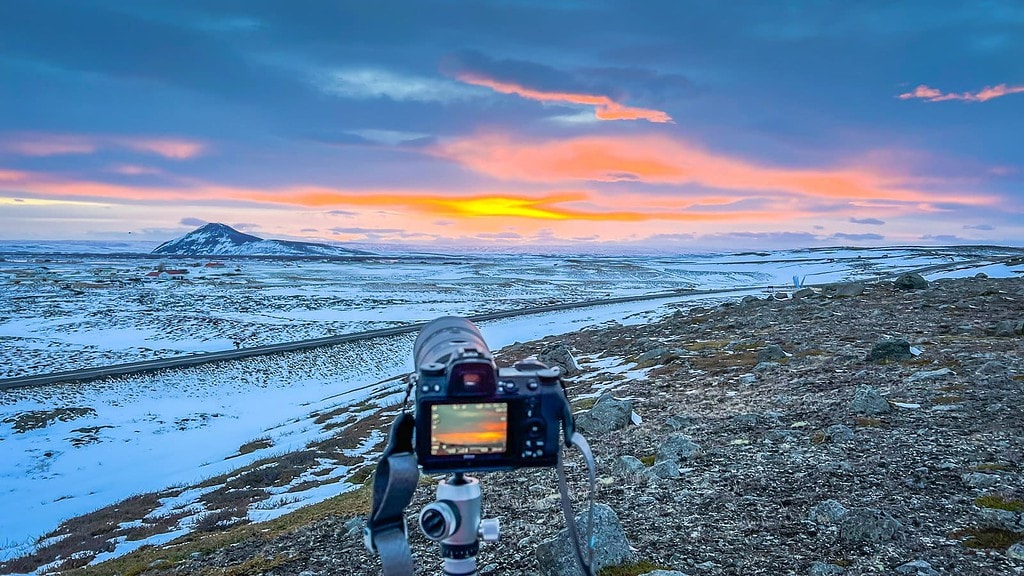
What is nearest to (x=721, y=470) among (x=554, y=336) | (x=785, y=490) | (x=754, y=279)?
(x=785, y=490)

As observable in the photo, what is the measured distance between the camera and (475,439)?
312 centimetres

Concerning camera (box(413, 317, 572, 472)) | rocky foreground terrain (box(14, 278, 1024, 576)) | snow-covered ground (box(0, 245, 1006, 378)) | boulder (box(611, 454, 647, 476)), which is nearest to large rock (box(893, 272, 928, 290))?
rocky foreground terrain (box(14, 278, 1024, 576))

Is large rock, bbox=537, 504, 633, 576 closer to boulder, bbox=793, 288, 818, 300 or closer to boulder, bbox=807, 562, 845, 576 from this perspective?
boulder, bbox=807, 562, 845, 576

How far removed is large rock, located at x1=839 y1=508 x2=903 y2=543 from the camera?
17.7ft

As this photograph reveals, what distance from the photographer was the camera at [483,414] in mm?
3033

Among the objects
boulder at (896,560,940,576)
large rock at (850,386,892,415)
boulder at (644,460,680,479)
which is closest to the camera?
boulder at (896,560,940,576)

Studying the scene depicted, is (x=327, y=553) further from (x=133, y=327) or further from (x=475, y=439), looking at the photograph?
(x=133, y=327)

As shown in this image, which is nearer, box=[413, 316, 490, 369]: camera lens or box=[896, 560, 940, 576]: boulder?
box=[413, 316, 490, 369]: camera lens

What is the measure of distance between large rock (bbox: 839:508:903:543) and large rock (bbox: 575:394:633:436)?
549cm

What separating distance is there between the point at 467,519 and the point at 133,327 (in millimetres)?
52621

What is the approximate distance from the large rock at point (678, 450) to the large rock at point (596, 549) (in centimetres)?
282

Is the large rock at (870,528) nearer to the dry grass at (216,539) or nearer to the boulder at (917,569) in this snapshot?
the boulder at (917,569)

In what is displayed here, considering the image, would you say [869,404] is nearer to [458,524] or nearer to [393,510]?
[458,524]

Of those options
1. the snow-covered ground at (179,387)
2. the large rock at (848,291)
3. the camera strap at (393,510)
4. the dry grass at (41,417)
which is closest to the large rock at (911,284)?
the large rock at (848,291)
